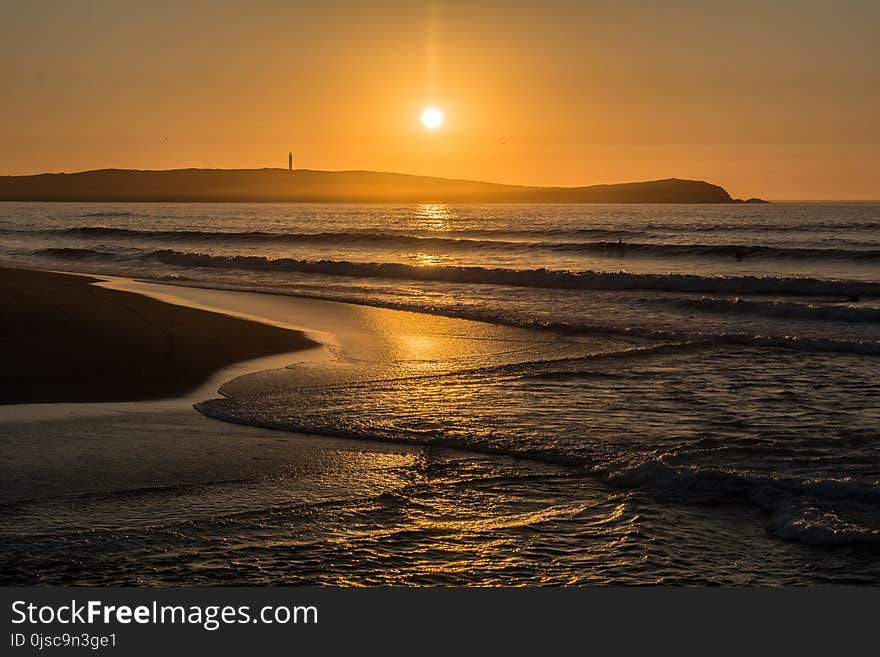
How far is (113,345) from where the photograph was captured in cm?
1362

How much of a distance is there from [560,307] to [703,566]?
16.2 meters

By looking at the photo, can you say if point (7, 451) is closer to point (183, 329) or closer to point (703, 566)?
point (703, 566)

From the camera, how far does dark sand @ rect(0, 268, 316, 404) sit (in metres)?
10.7

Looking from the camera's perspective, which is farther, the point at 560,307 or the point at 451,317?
the point at 560,307

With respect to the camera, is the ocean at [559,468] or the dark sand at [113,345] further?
the dark sand at [113,345]

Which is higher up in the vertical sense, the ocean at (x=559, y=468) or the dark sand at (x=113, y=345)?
the dark sand at (x=113, y=345)

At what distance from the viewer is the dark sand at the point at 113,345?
1071cm

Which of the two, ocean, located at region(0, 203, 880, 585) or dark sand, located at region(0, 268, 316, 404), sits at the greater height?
dark sand, located at region(0, 268, 316, 404)

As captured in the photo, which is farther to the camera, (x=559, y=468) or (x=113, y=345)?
(x=113, y=345)

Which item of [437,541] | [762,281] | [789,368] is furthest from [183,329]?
[762,281]

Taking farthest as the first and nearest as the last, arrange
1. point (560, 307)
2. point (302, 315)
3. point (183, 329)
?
point (560, 307)
point (302, 315)
point (183, 329)

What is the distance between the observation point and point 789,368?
12883 mm

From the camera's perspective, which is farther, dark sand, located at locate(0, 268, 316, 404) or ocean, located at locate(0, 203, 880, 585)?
dark sand, located at locate(0, 268, 316, 404)

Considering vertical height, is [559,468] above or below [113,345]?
below
